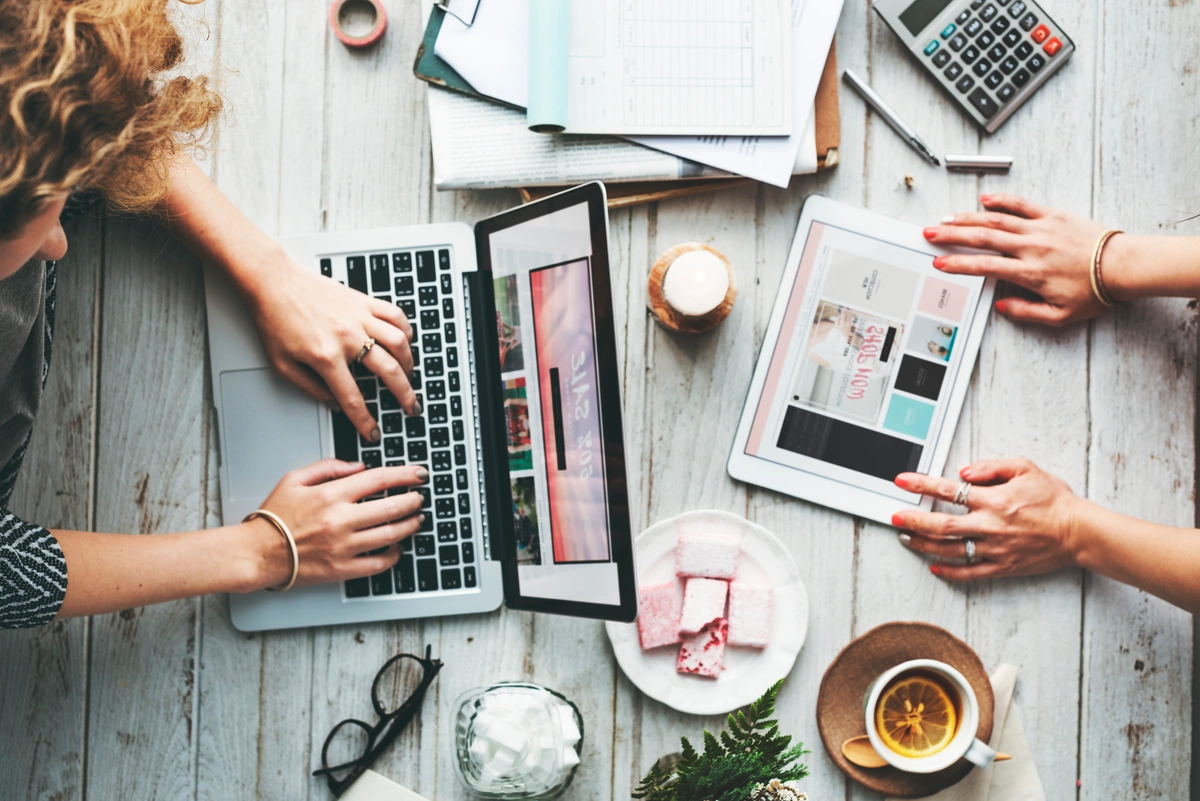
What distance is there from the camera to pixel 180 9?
0.98m

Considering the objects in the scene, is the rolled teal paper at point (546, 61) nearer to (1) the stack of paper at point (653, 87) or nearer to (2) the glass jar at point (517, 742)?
(1) the stack of paper at point (653, 87)

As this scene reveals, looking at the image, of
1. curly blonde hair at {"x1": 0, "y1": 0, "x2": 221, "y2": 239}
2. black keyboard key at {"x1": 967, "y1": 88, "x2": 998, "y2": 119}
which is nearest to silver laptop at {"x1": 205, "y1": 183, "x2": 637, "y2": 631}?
curly blonde hair at {"x1": 0, "y1": 0, "x2": 221, "y2": 239}

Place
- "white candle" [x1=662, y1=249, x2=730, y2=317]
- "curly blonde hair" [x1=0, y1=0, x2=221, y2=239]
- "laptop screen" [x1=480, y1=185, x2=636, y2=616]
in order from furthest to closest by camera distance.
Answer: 1. "white candle" [x1=662, y1=249, x2=730, y2=317]
2. "laptop screen" [x1=480, y1=185, x2=636, y2=616]
3. "curly blonde hair" [x1=0, y1=0, x2=221, y2=239]

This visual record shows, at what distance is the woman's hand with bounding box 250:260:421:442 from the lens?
3.06 ft

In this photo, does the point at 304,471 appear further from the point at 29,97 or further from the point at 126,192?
the point at 29,97

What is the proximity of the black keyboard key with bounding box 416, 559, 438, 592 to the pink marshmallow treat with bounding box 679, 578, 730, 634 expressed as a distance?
29 centimetres

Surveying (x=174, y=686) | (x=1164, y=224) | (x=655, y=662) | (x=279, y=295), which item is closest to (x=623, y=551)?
(x=655, y=662)

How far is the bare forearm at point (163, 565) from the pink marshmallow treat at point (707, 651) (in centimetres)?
48

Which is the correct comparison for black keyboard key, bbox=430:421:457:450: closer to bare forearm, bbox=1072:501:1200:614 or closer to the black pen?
the black pen

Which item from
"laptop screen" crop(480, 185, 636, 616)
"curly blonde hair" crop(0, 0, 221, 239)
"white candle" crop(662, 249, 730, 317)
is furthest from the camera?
"white candle" crop(662, 249, 730, 317)

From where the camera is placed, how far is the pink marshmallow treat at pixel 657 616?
3.19ft

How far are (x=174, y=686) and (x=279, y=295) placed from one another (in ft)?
1.62

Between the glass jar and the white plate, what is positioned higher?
the white plate

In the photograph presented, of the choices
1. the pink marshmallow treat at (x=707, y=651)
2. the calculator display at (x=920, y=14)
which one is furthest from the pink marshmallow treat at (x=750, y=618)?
the calculator display at (x=920, y=14)
